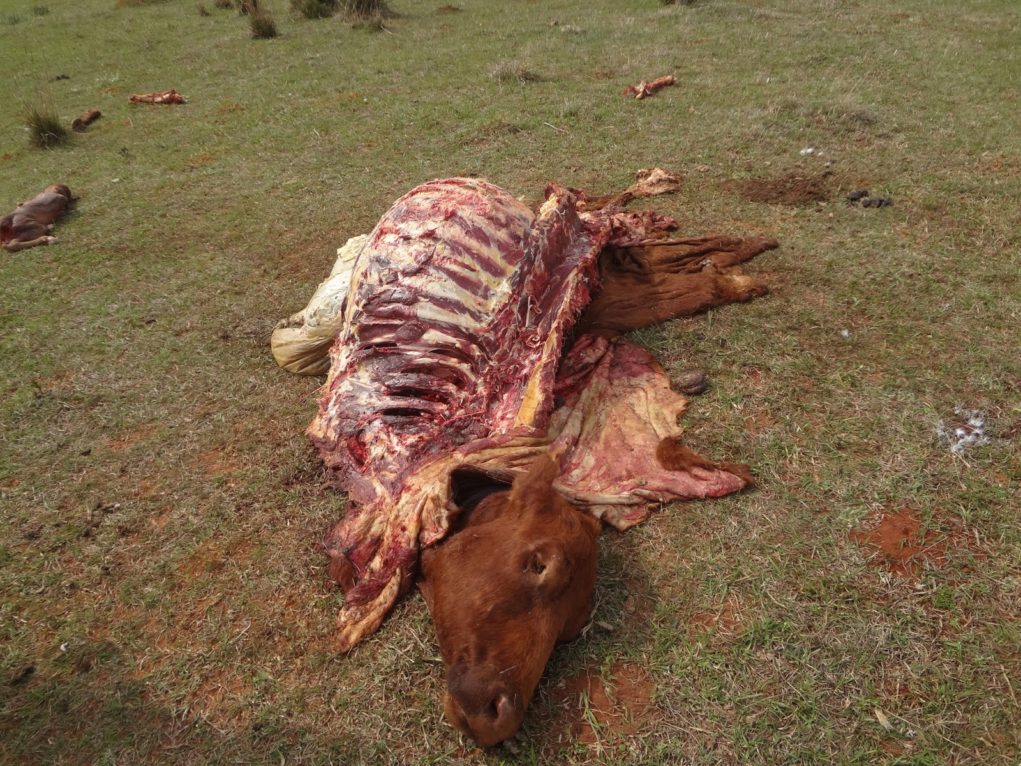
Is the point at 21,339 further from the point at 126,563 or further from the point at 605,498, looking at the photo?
the point at 605,498

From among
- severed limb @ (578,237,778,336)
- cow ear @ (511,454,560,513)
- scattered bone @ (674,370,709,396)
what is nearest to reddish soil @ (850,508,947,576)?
scattered bone @ (674,370,709,396)

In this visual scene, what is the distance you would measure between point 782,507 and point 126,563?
10.7ft

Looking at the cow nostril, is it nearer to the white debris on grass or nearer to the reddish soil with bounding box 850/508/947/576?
the reddish soil with bounding box 850/508/947/576

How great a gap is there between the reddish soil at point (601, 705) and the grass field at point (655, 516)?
0.01 metres

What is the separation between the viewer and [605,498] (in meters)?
3.20

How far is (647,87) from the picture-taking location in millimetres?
8648

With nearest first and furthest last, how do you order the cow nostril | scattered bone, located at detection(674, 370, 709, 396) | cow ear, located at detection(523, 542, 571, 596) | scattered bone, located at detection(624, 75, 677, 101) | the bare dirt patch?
1. the cow nostril
2. cow ear, located at detection(523, 542, 571, 596)
3. the bare dirt patch
4. scattered bone, located at detection(674, 370, 709, 396)
5. scattered bone, located at detection(624, 75, 677, 101)

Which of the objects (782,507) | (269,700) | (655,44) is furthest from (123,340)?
(655,44)

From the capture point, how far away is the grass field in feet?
8.18

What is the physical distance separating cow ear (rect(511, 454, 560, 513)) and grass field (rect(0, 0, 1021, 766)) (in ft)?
1.93

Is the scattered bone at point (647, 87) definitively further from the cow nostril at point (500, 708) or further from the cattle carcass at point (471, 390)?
the cow nostril at point (500, 708)

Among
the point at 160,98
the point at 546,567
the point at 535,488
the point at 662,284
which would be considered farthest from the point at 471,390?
the point at 160,98

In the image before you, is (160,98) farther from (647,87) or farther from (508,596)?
(508,596)

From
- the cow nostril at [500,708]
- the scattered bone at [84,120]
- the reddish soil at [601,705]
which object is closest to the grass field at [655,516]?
the reddish soil at [601,705]
